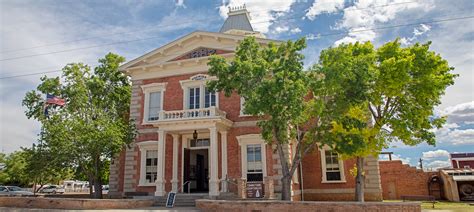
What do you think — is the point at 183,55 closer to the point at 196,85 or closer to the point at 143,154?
the point at 196,85

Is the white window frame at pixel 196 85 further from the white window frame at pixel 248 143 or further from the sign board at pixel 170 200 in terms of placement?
the sign board at pixel 170 200

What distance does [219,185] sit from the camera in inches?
729

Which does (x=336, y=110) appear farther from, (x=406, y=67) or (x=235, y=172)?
(x=235, y=172)

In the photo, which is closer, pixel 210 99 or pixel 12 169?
pixel 210 99

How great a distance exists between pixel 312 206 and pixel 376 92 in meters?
7.09

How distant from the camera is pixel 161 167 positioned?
1864cm

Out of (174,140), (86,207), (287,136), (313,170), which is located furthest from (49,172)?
(313,170)

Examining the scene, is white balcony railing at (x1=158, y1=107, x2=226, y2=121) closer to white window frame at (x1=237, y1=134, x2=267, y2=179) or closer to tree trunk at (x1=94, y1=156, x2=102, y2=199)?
white window frame at (x1=237, y1=134, x2=267, y2=179)

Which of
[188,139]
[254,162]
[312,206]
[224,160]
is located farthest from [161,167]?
[312,206]

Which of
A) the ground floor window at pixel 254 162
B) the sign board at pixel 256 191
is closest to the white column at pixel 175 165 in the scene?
the ground floor window at pixel 254 162

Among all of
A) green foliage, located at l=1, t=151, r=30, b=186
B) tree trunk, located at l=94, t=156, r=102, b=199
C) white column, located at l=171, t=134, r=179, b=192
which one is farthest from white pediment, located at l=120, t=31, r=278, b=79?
green foliage, located at l=1, t=151, r=30, b=186

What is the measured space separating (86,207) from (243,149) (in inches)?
326

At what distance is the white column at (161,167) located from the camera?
724 inches

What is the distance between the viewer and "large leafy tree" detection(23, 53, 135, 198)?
18062 mm
